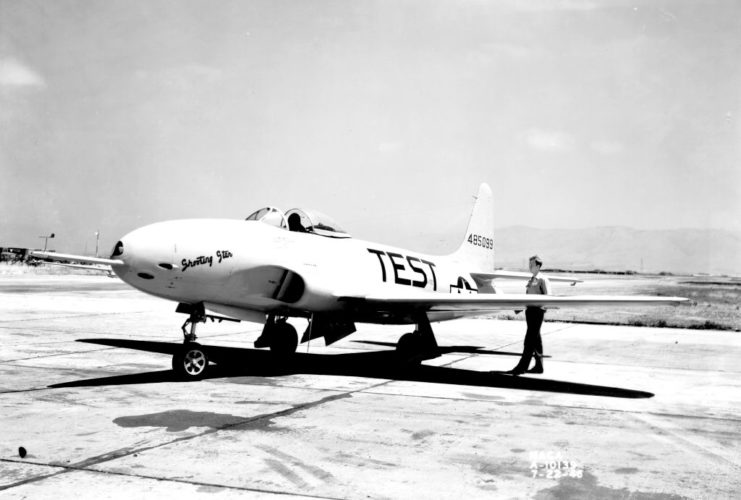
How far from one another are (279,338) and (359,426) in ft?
17.0

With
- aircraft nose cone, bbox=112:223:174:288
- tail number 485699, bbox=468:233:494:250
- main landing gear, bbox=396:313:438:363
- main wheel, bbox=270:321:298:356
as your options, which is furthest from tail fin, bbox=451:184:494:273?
aircraft nose cone, bbox=112:223:174:288

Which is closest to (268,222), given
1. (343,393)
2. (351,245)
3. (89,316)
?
(351,245)

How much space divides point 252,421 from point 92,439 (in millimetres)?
1487

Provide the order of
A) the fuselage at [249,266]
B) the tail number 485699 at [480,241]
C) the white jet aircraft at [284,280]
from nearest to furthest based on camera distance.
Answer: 1. the fuselage at [249,266]
2. the white jet aircraft at [284,280]
3. the tail number 485699 at [480,241]

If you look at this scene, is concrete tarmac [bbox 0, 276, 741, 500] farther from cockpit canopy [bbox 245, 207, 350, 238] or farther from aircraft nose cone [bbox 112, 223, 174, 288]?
cockpit canopy [bbox 245, 207, 350, 238]

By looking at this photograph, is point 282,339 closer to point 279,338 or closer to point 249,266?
point 279,338

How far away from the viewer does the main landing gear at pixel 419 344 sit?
11.5 meters

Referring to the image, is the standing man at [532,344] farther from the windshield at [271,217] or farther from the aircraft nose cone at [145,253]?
the aircraft nose cone at [145,253]

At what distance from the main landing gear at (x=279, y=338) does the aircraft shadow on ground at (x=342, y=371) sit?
7.0 inches

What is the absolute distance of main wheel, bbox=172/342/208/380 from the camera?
8.88 m

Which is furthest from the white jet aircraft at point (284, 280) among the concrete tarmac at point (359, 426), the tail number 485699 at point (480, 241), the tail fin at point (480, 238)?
the tail number 485699 at point (480, 241)

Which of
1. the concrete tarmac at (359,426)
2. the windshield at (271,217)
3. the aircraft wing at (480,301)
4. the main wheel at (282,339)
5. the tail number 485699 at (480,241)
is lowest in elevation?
the concrete tarmac at (359,426)

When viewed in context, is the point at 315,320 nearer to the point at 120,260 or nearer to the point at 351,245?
the point at 351,245

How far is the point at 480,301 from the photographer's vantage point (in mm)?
10320
